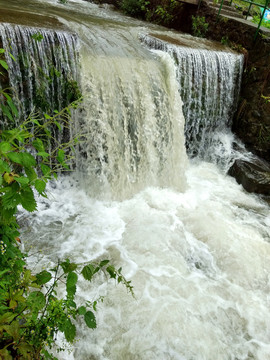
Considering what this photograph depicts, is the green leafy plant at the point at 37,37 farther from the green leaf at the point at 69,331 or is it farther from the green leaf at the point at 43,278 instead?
the green leaf at the point at 69,331

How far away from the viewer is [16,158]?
1.32 metres

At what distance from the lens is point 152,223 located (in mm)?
4613

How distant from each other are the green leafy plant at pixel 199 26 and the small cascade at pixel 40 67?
15.7 ft

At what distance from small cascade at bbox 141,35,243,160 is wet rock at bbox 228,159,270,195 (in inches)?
35.4

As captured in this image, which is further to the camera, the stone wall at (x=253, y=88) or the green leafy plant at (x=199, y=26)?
the green leafy plant at (x=199, y=26)

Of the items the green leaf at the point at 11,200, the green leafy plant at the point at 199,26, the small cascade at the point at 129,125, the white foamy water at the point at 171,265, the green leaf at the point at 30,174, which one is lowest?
the white foamy water at the point at 171,265

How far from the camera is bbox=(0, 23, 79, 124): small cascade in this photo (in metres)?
4.22

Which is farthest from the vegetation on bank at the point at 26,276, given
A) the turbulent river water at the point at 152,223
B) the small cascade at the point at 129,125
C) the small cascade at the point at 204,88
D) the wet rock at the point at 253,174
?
the small cascade at the point at 204,88

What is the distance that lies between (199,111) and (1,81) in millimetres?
4380

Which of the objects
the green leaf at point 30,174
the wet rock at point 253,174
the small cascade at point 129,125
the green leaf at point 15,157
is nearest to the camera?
the green leaf at point 15,157

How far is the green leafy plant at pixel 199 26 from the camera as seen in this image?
317 inches

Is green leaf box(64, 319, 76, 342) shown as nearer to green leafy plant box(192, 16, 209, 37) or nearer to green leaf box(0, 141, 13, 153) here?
green leaf box(0, 141, 13, 153)

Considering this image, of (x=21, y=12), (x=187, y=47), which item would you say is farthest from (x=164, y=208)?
(x=21, y=12)

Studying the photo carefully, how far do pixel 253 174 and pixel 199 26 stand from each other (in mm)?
4838
